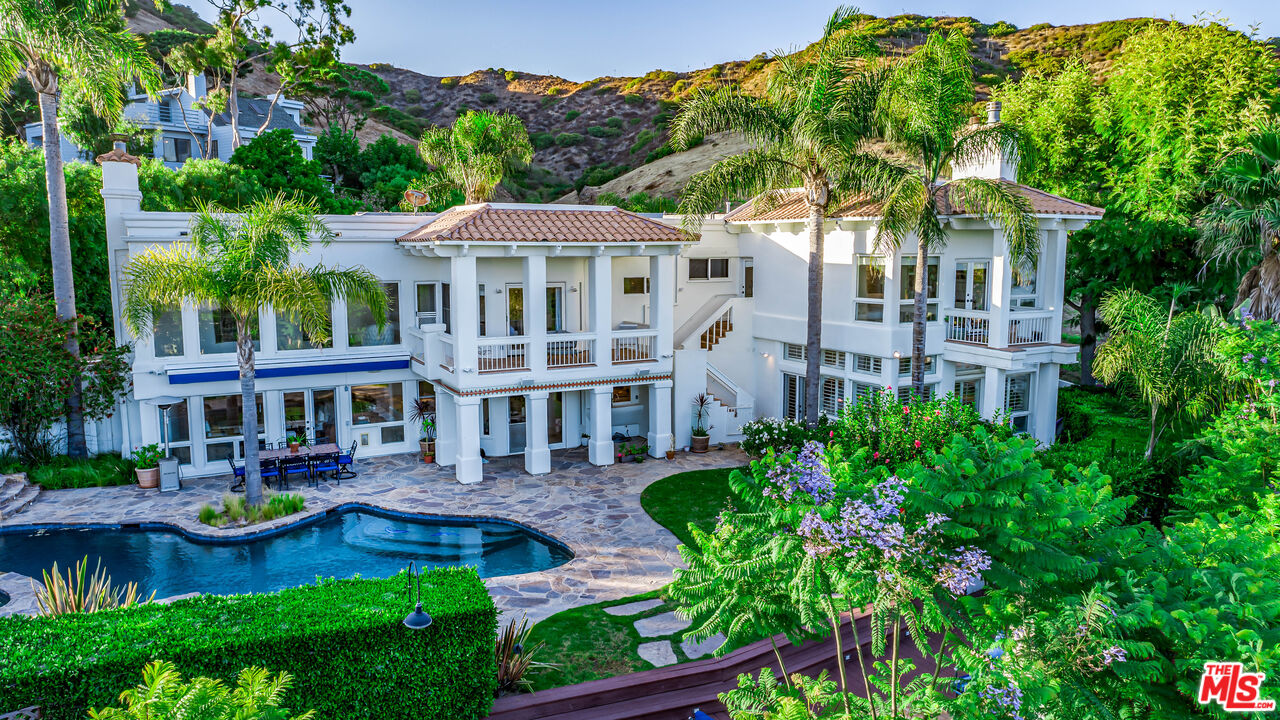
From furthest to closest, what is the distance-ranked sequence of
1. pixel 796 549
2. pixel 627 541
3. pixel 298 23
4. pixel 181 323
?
pixel 298 23
pixel 181 323
pixel 627 541
pixel 796 549

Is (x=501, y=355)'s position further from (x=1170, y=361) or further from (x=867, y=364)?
(x=1170, y=361)

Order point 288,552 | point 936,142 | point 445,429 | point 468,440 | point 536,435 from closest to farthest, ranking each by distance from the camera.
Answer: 1. point 288,552
2. point 936,142
3. point 468,440
4. point 536,435
5. point 445,429

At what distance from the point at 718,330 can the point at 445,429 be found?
8.60m

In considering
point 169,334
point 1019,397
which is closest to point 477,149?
point 169,334

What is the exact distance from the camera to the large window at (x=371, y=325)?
21.4 metres

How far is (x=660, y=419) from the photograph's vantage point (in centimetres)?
2170

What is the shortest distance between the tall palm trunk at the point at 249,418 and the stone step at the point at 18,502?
15.5ft

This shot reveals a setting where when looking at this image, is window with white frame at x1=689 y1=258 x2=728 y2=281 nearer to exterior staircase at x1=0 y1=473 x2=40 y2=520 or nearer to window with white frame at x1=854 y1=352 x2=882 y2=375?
window with white frame at x1=854 y1=352 x2=882 y2=375

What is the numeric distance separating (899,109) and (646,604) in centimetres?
1251

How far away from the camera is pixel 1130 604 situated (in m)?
5.37

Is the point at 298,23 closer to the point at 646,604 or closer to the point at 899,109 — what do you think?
the point at 899,109

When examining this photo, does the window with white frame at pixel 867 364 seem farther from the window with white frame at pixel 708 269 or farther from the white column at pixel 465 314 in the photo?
the white column at pixel 465 314

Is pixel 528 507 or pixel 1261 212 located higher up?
pixel 1261 212

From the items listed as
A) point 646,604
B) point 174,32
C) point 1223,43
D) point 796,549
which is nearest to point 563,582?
point 646,604
